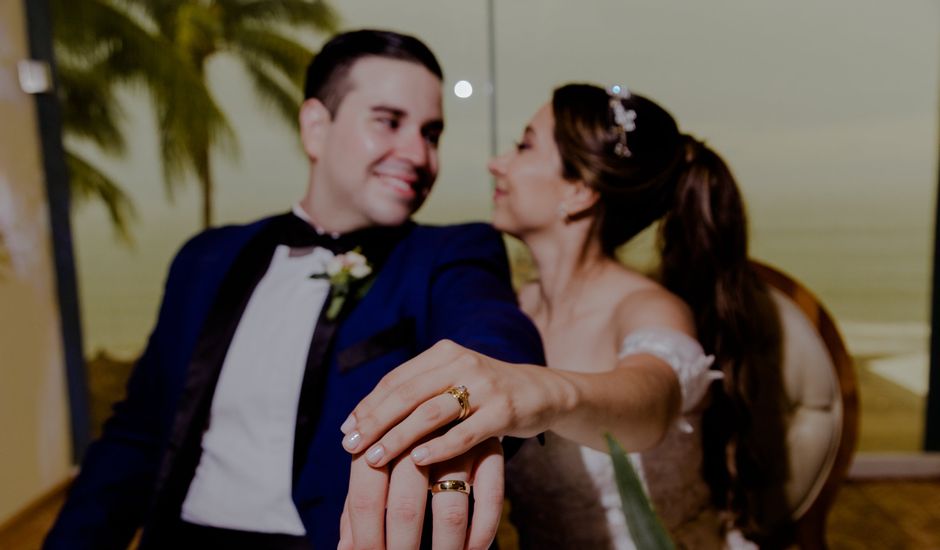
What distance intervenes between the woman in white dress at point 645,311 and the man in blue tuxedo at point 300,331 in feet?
0.56

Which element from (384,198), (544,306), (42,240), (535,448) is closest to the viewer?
(384,198)

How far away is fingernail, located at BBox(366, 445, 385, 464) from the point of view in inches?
15.7

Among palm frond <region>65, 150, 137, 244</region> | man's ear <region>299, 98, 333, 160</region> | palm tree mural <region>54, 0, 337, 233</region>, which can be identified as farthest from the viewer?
palm frond <region>65, 150, 137, 244</region>

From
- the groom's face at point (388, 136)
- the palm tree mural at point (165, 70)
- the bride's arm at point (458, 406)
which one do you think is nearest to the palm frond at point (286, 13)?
the palm tree mural at point (165, 70)

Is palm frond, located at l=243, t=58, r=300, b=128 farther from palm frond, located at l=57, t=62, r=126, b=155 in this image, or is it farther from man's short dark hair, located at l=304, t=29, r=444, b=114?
man's short dark hair, located at l=304, t=29, r=444, b=114

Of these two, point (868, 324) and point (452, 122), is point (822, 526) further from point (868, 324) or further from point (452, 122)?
point (868, 324)

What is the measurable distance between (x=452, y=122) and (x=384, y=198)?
27cm

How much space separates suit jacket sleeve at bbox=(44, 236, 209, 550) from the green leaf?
811mm

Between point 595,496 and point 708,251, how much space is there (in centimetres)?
45

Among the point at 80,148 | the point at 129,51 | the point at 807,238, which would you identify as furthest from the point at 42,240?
the point at 807,238

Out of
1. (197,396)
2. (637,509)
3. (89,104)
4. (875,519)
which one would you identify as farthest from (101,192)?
(875,519)

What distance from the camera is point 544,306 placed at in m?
1.19

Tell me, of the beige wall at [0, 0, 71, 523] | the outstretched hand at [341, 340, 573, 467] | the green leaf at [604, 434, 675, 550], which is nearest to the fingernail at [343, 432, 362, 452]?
the outstretched hand at [341, 340, 573, 467]

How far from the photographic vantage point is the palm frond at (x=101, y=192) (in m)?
2.52
